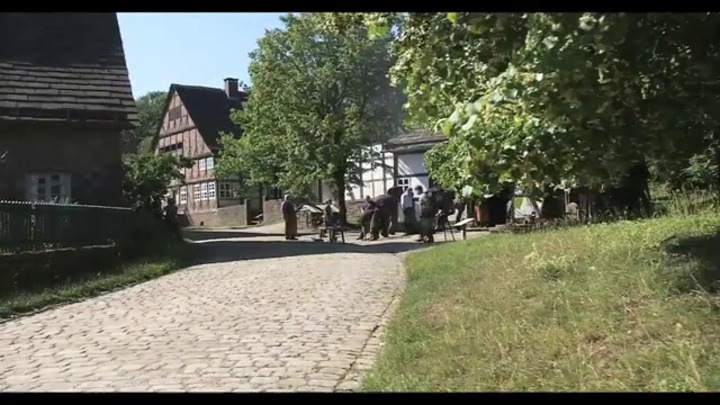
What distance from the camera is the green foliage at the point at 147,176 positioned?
25953 mm

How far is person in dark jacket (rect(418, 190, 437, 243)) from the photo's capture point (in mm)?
22328

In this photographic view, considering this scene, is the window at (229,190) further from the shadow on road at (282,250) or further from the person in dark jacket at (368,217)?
the shadow on road at (282,250)

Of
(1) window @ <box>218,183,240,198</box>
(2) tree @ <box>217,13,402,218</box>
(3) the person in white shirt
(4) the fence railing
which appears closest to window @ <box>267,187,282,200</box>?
(1) window @ <box>218,183,240,198</box>

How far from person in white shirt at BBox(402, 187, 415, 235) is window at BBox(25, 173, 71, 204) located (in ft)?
32.3

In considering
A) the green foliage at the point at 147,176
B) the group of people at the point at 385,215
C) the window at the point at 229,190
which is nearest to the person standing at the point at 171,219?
the green foliage at the point at 147,176

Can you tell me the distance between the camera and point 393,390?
5402mm

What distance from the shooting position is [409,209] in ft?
86.6

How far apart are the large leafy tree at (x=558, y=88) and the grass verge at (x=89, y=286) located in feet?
21.6

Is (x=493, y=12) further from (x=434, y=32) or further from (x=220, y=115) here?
(x=220, y=115)

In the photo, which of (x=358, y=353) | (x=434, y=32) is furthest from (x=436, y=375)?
(x=434, y=32)

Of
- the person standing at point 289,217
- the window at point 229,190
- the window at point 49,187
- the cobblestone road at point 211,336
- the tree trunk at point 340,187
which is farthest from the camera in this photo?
the window at point 229,190

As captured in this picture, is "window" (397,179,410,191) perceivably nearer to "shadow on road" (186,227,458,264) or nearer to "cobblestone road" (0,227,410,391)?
"shadow on road" (186,227,458,264)

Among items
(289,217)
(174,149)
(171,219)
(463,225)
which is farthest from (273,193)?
(463,225)

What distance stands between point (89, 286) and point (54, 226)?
7.25 ft
